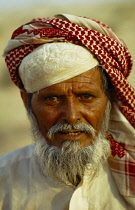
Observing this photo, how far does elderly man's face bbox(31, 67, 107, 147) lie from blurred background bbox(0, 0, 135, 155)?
196 inches

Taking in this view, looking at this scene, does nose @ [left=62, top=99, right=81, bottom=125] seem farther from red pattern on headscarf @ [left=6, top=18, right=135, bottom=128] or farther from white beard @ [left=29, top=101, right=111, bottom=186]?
red pattern on headscarf @ [left=6, top=18, right=135, bottom=128]

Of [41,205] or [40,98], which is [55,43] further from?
[41,205]

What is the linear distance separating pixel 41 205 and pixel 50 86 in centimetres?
98

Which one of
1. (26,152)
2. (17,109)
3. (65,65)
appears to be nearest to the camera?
(65,65)

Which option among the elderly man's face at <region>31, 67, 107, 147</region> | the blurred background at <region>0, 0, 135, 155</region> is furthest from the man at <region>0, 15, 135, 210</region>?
the blurred background at <region>0, 0, 135, 155</region>

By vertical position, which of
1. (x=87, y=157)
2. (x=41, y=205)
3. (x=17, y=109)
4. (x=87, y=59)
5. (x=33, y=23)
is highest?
(x=33, y=23)

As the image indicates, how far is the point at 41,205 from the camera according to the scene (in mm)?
3020

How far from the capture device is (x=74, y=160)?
3023mm

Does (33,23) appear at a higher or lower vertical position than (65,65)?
higher

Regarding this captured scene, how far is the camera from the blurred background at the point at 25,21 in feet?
29.1

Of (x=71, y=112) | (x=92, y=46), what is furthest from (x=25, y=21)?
(x=71, y=112)

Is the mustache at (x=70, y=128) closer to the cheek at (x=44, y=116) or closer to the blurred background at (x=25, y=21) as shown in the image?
the cheek at (x=44, y=116)

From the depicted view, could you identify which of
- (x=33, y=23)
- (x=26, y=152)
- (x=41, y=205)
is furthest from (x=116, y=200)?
(x=33, y=23)

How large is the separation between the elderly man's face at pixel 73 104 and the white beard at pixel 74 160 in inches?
2.5
